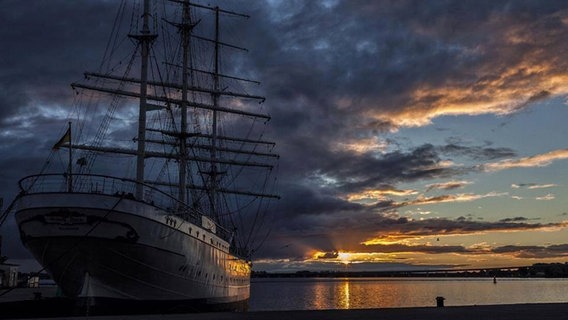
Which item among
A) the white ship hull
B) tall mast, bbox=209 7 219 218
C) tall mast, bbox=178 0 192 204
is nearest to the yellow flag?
the white ship hull

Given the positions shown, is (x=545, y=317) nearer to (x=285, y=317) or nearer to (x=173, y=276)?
(x=285, y=317)

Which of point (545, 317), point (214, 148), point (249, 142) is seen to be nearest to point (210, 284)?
point (545, 317)

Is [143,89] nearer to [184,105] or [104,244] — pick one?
[104,244]

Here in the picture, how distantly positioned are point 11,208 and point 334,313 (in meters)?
14.2

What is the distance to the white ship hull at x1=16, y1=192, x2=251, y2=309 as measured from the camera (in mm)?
21719

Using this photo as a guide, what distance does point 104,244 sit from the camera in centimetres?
2200

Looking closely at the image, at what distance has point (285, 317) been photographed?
620 inches

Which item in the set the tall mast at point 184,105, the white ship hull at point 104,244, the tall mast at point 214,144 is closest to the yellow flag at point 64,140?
the white ship hull at point 104,244

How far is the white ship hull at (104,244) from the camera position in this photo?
71.3ft

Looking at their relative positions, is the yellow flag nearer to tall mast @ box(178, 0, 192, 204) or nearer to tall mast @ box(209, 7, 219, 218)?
tall mast @ box(178, 0, 192, 204)

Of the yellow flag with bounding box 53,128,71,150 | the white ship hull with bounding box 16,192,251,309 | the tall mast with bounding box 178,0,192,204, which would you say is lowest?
the white ship hull with bounding box 16,192,251,309

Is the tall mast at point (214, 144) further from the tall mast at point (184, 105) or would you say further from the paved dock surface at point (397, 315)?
the paved dock surface at point (397, 315)

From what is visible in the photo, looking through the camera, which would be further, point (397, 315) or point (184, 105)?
point (184, 105)

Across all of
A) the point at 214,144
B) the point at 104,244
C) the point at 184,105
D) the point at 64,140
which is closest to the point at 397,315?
the point at 104,244
